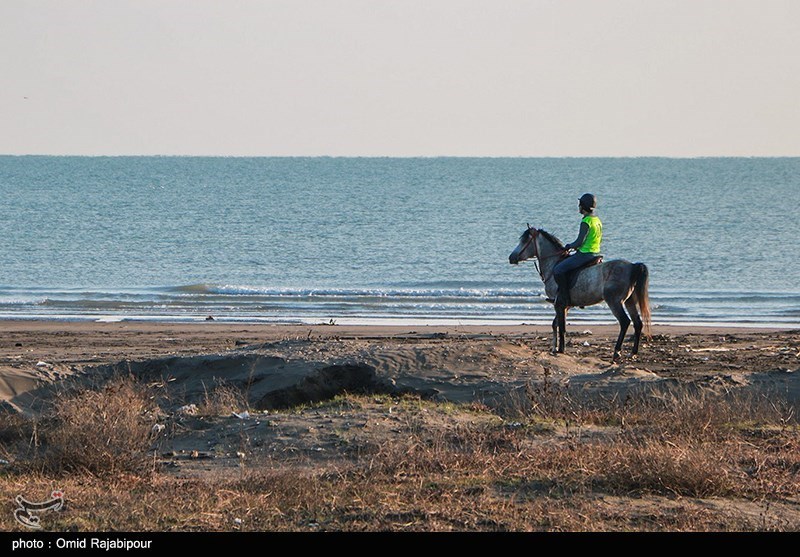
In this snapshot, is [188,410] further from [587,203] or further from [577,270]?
[577,270]

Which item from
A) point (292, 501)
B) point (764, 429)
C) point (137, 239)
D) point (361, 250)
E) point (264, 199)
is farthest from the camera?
point (264, 199)

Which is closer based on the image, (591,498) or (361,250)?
(591,498)

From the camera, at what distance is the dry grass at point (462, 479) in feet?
24.3

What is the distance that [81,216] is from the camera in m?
67.9

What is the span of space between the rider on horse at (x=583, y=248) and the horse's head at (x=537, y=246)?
27cm

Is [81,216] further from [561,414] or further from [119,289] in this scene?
[561,414]

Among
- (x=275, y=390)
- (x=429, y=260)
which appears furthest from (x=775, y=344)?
(x=429, y=260)

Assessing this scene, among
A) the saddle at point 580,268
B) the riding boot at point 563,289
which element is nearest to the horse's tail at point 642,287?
the saddle at point 580,268

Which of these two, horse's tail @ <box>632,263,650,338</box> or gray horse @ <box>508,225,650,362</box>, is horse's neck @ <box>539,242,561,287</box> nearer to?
gray horse @ <box>508,225,650,362</box>

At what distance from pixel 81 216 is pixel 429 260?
32335 mm

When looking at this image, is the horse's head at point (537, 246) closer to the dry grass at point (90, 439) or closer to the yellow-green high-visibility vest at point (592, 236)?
the yellow-green high-visibility vest at point (592, 236)

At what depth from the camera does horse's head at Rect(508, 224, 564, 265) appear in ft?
57.5

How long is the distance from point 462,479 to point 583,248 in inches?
350

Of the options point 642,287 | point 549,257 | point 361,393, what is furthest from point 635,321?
point 361,393
